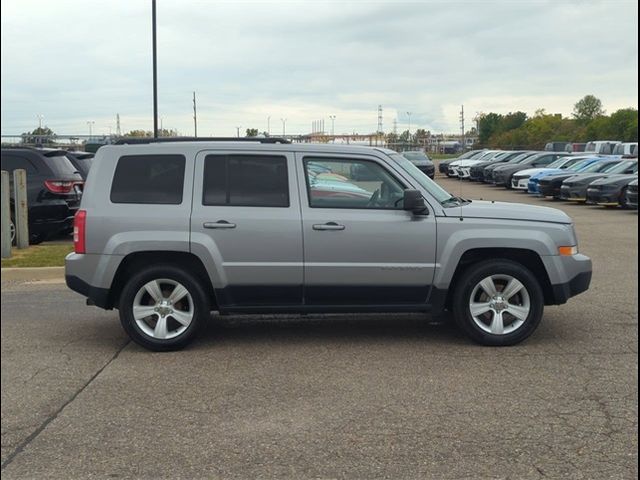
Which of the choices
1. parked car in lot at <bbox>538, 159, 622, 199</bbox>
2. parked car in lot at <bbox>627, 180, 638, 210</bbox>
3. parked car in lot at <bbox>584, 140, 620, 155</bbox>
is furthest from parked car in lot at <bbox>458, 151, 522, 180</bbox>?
parked car in lot at <bbox>627, 180, 638, 210</bbox>

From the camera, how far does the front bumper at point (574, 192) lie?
2408 cm

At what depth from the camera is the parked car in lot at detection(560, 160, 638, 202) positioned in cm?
2394

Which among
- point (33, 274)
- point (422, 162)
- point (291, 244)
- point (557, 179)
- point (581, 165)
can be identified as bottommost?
point (33, 274)

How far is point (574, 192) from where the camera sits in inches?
960

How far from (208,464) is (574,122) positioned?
76065 mm

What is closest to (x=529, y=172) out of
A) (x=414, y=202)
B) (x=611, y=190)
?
(x=611, y=190)

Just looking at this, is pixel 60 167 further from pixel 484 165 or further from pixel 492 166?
pixel 484 165

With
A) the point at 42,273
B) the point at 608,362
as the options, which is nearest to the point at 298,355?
the point at 608,362

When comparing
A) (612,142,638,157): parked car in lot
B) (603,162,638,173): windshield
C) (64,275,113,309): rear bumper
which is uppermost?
(612,142,638,157): parked car in lot

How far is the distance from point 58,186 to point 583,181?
1801cm

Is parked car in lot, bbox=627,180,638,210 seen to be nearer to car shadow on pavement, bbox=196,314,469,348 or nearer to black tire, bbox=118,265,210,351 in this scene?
car shadow on pavement, bbox=196,314,469,348

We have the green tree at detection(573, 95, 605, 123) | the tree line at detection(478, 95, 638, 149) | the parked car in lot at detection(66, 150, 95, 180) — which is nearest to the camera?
the parked car in lot at detection(66, 150, 95, 180)

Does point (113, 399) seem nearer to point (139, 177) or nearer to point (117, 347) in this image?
point (117, 347)

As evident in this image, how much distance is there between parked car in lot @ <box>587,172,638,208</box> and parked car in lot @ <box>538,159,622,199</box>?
3.33 meters
